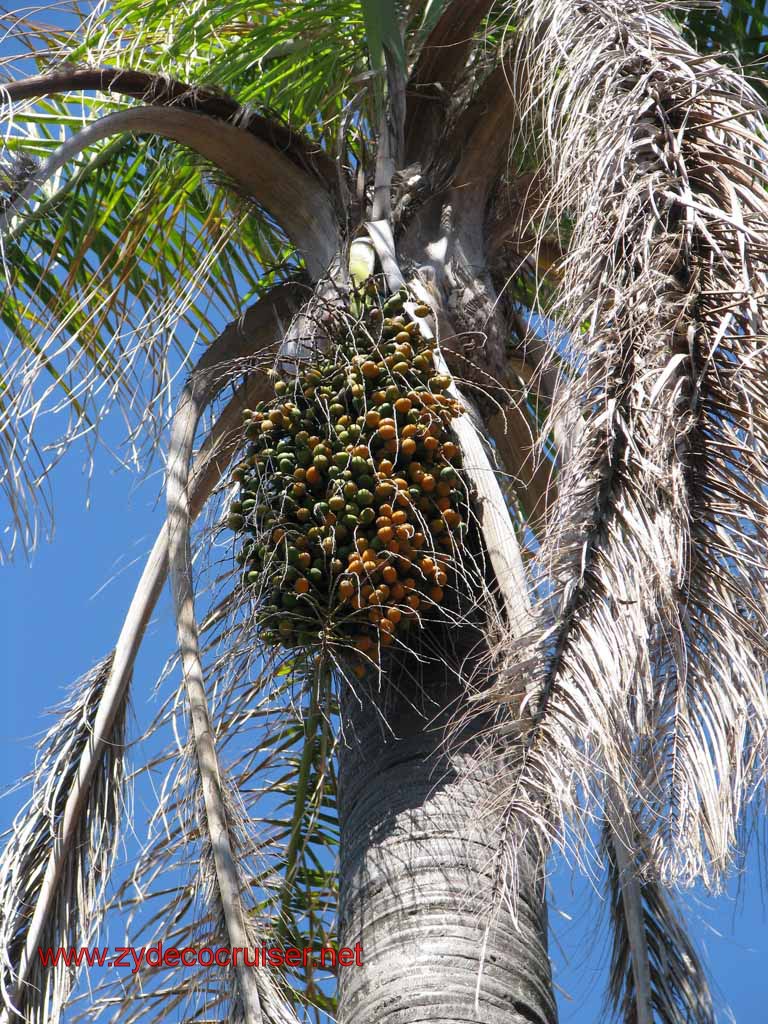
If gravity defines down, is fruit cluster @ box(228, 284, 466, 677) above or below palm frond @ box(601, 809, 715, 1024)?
above

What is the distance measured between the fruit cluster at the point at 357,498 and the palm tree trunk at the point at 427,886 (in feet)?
0.68

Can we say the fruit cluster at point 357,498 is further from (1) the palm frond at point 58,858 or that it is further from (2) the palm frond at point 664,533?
(1) the palm frond at point 58,858

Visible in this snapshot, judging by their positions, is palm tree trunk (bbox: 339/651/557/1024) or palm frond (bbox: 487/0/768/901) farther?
palm tree trunk (bbox: 339/651/557/1024)

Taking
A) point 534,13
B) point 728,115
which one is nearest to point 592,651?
point 728,115

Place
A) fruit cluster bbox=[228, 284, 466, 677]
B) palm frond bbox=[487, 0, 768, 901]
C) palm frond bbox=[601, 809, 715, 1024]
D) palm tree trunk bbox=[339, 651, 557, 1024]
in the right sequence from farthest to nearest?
palm frond bbox=[601, 809, 715, 1024] < fruit cluster bbox=[228, 284, 466, 677] < palm tree trunk bbox=[339, 651, 557, 1024] < palm frond bbox=[487, 0, 768, 901]

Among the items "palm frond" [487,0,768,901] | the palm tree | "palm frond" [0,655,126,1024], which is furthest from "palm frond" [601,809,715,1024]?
"palm frond" [0,655,126,1024]

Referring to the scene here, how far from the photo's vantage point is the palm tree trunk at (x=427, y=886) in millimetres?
2422

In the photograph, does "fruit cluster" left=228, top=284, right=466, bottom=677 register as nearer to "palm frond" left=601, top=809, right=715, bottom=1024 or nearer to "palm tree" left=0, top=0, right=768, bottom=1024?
"palm tree" left=0, top=0, right=768, bottom=1024

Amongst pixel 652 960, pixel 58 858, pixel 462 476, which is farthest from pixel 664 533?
pixel 58 858

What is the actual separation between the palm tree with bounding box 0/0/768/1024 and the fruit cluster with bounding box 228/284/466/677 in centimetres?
8

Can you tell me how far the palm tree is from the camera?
228 cm

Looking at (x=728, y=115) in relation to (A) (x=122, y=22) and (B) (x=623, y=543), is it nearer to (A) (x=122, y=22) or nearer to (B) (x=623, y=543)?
(B) (x=623, y=543)

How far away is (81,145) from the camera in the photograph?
3.20 m

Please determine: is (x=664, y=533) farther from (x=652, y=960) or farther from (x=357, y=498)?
(x=652, y=960)
